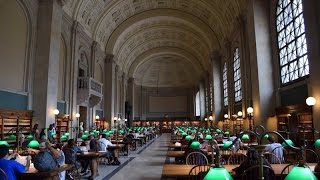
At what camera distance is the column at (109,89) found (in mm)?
27453

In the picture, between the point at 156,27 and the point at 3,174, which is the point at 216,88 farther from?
A: the point at 3,174

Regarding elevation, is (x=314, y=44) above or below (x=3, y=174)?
above

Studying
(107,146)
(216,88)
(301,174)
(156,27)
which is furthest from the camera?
(156,27)

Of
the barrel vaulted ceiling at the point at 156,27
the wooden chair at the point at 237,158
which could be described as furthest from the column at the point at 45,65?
the wooden chair at the point at 237,158

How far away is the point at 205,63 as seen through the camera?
37094mm

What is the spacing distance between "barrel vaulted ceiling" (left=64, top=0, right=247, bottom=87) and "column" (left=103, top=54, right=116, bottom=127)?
116cm

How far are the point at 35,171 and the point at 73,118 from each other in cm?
1389

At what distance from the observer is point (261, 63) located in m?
13.7

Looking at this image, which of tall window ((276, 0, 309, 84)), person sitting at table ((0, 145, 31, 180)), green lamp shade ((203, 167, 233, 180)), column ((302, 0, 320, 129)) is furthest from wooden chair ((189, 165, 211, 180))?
tall window ((276, 0, 309, 84))

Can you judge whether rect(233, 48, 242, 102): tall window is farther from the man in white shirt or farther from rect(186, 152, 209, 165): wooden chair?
rect(186, 152, 209, 165): wooden chair

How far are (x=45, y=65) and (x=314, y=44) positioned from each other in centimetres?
1184

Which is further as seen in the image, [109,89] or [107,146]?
[109,89]

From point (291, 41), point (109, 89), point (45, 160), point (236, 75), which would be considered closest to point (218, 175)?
point (45, 160)

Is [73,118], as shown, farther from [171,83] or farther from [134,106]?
[171,83]
